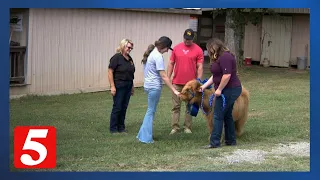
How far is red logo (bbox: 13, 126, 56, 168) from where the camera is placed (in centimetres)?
533

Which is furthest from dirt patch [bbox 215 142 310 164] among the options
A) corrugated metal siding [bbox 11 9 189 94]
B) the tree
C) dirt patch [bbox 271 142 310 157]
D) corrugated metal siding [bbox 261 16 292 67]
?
corrugated metal siding [bbox 261 16 292 67]

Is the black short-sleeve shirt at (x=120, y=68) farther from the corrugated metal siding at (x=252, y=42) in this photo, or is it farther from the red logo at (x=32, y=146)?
the corrugated metal siding at (x=252, y=42)

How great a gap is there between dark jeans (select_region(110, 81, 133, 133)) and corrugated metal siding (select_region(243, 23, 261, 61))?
43.0 ft

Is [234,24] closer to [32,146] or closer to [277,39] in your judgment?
[277,39]

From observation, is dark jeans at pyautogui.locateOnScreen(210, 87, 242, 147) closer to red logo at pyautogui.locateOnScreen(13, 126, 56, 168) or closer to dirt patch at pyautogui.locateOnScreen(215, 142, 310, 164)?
dirt patch at pyautogui.locateOnScreen(215, 142, 310, 164)

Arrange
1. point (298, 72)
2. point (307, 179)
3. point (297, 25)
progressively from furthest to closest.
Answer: point (297, 25) < point (298, 72) < point (307, 179)

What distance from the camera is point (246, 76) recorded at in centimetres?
1595

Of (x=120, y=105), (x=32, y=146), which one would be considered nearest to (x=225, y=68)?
(x=120, y=105)

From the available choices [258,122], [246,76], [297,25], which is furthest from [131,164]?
[297,25]

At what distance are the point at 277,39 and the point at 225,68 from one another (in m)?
14.3

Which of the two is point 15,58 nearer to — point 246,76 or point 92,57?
point 92,57

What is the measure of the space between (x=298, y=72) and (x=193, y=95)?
11558 millimetres

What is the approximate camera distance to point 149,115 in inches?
289

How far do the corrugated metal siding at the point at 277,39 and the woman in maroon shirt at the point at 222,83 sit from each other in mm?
13511
